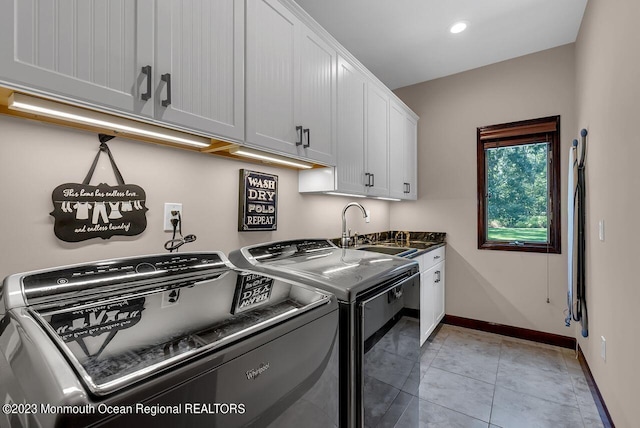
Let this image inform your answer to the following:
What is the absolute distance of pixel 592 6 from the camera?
2141 millimetres

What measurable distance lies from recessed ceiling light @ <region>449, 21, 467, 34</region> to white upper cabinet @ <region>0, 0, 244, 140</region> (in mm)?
1979

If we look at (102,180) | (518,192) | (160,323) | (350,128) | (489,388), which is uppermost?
(350,128)

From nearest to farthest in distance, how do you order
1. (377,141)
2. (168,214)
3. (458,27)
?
1. (168,214)
2. (458,27)
3. (377,141)

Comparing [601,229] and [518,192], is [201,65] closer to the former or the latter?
[601,229]

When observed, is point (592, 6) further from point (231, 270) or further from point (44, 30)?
point (44, 30)

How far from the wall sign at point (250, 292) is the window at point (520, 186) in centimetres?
285

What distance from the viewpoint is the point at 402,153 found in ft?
10.5

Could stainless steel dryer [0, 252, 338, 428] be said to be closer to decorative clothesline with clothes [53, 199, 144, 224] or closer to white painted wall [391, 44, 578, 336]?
decorative clothesline with clothes [53, 199, 144, 224]

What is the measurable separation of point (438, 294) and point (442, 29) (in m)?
2.52

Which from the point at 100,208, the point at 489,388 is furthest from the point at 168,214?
the point at 489,388

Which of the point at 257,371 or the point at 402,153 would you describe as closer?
the point at 257,371

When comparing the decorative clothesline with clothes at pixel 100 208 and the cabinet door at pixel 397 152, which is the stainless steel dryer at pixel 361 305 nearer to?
the decorative clothesline with clothes at pixel 100 208

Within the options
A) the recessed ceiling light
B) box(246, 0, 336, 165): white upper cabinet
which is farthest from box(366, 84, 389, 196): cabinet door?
the recessed ceiling light

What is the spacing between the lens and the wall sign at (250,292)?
0.93m
